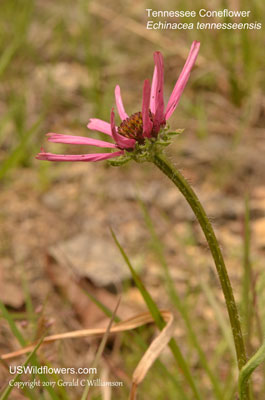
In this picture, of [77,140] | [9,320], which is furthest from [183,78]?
[9,320]

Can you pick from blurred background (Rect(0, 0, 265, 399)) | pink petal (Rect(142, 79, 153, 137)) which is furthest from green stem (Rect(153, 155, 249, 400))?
blurred background (Rect(0, 0, 265, 399))

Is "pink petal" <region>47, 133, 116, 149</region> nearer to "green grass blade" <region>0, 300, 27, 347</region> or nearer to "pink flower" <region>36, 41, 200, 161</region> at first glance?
"pink flower" <region>36, 41, 200, 161</region>

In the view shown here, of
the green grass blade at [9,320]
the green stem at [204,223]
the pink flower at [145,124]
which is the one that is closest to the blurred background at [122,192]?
the green grass blade at [9,320]

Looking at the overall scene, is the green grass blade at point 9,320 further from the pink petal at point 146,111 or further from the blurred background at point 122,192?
the pink petal at point 146,111

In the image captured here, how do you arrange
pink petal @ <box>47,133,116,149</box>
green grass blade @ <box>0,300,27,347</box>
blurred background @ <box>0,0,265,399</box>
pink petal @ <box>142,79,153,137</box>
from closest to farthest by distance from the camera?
1. pink petal @ <box>142,79,153,137</box>
2. pink petal @ <box>47,133,116,149</box>
3. green grass blade @ <box>0,300,27,347</box>
4. blurred background @ <box>0,0,265,399</box>

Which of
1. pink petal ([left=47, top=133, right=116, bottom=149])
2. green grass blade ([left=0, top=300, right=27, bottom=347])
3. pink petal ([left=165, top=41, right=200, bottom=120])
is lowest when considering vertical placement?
green grass blade ([left=0, top=300, right=27, bottom=347])

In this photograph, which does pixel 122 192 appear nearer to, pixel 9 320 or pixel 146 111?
pixel 9 320

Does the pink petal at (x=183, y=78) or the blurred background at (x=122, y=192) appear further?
the blurred background at (x=122, y=192)
